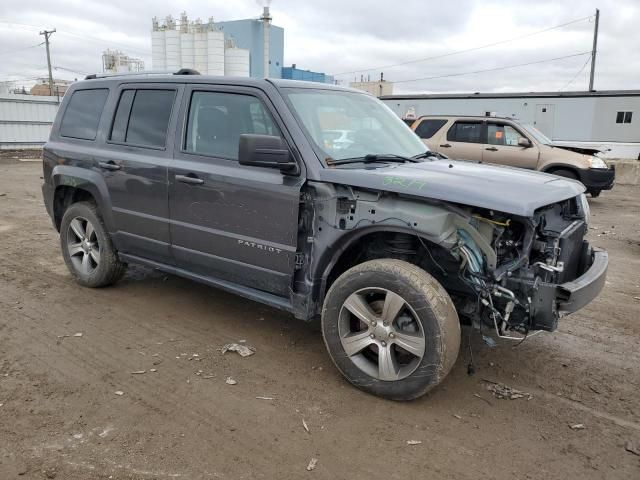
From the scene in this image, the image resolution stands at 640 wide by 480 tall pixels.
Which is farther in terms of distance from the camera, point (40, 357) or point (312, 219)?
point (40, 357)

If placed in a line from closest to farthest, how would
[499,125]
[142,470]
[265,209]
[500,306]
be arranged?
[142,470] < [500,306] < [265,209] < [499,125]

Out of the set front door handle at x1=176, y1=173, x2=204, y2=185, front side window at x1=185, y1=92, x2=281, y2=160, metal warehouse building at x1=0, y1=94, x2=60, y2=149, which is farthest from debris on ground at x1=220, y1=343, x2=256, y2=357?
metal warehouse building at x1=0, y1=94, x2=60, y2=149

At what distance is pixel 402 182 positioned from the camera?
10.6 feet

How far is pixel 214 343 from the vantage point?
13.7 ft

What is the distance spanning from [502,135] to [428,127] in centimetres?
178

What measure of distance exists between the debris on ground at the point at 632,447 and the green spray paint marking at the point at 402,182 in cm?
186

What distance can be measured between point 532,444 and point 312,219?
1.91m

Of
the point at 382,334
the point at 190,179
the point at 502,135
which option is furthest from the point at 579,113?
the point at 382,334

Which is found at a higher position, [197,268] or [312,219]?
[312,219]

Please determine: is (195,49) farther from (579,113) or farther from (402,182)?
(402,182)

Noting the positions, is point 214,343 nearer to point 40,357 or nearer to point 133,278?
point 40,357

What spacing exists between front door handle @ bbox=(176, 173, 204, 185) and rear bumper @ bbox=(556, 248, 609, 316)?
264 centimetres

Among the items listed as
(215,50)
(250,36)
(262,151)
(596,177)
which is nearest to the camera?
(262,151)

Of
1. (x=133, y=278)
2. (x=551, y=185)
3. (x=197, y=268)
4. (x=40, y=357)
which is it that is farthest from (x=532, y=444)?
(x=133, y=278)
